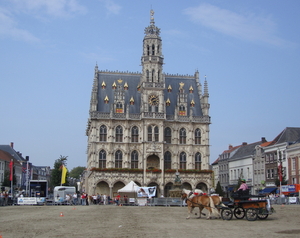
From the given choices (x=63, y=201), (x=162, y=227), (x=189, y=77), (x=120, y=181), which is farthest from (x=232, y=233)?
(x=189, y=77)

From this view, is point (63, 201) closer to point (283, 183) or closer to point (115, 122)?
point (115, 122)

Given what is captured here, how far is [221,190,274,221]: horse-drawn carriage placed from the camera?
862 inches

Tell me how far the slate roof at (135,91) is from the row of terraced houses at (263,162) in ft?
45.7

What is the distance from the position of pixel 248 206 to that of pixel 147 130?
4667 cm

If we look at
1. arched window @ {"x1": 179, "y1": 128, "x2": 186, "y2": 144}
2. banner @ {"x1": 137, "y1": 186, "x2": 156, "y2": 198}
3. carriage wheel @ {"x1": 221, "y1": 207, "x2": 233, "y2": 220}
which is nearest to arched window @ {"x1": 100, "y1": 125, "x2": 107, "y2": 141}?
arched window @ {"x1": 179, "y1": 128, "x2": 186, "y2": 144}

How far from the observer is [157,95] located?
2771 inches

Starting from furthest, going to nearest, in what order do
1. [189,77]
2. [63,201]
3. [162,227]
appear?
1. [189,77]
2. [63,201]
3. [162,227]

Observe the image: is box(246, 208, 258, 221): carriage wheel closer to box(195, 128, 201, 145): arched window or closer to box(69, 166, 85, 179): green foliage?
box(195, 128, 201, 145): arched window

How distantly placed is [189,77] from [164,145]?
14723mm

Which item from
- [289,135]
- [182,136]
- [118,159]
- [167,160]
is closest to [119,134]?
[118,159]

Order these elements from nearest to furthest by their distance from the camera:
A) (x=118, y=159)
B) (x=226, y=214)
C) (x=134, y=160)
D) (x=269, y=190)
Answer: (x=226, y=214), (x=118, y=159), (x=134, y=160), (x=269, y=190)

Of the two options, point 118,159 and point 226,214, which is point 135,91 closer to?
point 118,159

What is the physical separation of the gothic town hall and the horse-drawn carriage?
4406cm

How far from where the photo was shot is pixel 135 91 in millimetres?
73062
